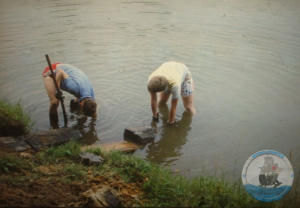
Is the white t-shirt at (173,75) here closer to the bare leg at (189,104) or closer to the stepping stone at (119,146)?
the bare leg at (189,104)

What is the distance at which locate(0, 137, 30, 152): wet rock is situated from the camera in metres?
3.97

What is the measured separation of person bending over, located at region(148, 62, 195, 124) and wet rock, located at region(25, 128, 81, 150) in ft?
4.97

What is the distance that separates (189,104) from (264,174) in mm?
2939

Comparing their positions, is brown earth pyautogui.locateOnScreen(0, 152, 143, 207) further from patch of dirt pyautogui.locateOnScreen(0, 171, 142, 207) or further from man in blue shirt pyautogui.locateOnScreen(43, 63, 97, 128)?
man in blue shirt pyautogui.locateOnScreen(43, 63, 97, 128)

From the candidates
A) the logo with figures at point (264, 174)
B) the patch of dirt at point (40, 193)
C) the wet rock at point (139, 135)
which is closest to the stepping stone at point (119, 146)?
the wet rock at point (139, 135)

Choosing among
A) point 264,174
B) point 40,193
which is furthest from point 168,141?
point 40,193

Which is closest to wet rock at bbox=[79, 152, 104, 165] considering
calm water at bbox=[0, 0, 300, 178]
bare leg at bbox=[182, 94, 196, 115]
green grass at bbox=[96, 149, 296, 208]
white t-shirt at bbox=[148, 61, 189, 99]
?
green grass at bbox=[96, 149, 296, 208]

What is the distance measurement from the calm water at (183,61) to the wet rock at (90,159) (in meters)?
1.02

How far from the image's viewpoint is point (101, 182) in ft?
11.2

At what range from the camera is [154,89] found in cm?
475

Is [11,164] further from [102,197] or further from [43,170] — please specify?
[102,197]

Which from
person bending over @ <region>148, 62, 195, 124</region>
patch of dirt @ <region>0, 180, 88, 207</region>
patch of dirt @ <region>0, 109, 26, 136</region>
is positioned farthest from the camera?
person bending over @ <region>148, 62, 195, 124</region>

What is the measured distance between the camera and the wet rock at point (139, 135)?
4.96 meters

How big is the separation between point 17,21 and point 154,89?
9.41 meters
